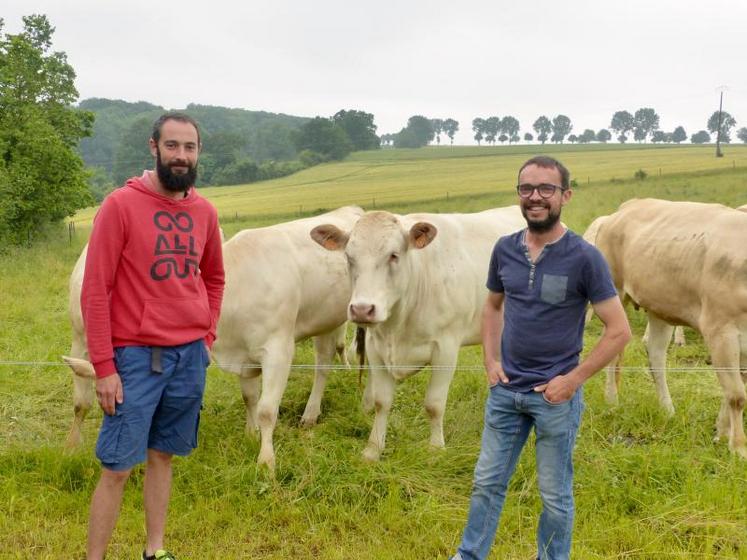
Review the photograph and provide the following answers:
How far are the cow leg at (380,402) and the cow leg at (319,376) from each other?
2.54 feet

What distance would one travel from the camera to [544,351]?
308cm

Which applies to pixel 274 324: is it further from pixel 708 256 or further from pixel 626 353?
pixel 626 353

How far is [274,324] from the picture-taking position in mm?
5246

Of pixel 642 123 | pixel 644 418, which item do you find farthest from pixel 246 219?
pixel 642 123

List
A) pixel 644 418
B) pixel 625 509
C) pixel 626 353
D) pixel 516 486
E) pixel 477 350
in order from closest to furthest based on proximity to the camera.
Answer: pixel 625 509, pixel 516 486, pixel 644 418, pixel 626 353, pixel 477 350

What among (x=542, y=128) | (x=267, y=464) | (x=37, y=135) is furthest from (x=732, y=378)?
(x=542, y=128)

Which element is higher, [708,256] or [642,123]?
[642,123]

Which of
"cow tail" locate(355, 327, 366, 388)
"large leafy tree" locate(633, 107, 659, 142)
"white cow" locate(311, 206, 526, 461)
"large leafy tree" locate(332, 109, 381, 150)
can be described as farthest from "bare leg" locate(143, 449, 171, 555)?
"large leafy tree" locate(633, 107, 659, 142)

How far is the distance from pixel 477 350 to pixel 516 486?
4468 mm

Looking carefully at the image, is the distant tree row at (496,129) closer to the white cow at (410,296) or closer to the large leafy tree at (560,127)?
the large leafy tree at (560,127)

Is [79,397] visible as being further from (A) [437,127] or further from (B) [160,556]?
(A) [437,127]

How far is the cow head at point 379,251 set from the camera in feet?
15.3

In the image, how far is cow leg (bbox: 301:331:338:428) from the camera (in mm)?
6348

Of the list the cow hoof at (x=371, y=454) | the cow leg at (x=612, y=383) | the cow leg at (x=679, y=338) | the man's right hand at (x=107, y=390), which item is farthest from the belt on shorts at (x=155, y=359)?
the cow leg at (x=679, y=338)
